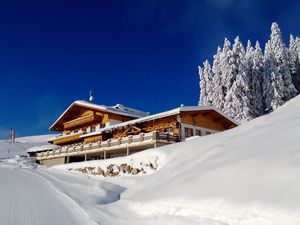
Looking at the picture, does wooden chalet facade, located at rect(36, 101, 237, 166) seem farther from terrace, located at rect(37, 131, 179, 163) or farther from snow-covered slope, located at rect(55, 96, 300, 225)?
snow-covered slope, located at rect(55, 96, 300, 225)

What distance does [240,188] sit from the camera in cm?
783

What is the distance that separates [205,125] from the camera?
32406 mm

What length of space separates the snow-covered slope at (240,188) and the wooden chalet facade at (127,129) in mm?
15009

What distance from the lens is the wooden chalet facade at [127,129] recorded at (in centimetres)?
2790

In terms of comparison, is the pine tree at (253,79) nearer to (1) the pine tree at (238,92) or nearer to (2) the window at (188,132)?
(1) the pine tree at (238,92)

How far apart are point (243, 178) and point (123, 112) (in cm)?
3085

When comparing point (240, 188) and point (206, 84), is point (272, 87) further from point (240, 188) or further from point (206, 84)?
point (240, 188)

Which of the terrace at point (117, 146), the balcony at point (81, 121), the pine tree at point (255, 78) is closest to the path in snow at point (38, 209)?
the terrace at point (117, 146)

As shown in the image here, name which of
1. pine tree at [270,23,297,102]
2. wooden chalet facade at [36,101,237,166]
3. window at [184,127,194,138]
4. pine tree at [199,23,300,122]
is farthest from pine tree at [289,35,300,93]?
window at [184,127,194,138]

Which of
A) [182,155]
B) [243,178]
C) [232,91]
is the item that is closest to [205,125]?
[232,91]

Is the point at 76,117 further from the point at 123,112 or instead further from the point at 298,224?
the point at 298,224

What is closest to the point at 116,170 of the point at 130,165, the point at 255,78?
the point at 130,165

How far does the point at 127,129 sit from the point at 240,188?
25440mm

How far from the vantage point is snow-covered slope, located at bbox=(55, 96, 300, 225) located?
21.6 ft
